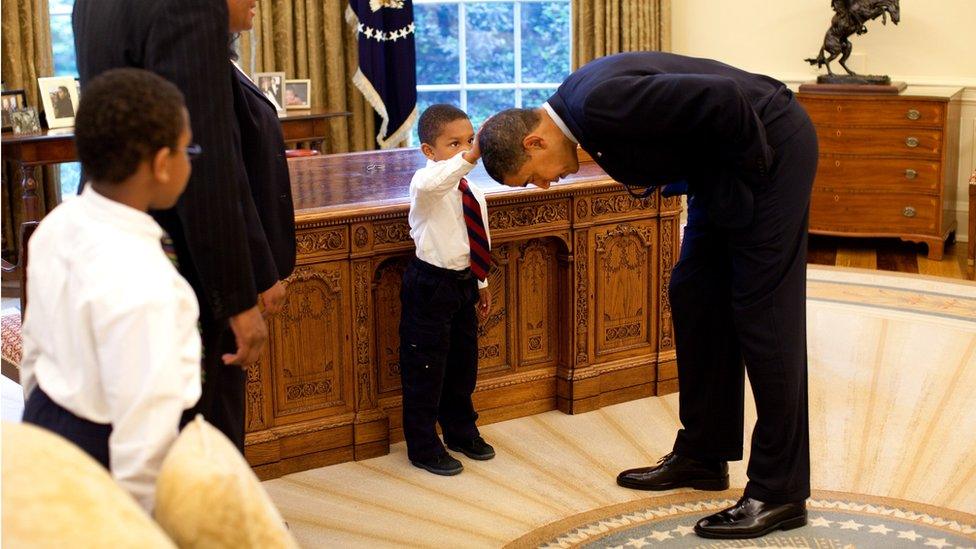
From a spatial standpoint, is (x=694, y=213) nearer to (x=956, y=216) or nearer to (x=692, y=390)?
(x=692, y=390)

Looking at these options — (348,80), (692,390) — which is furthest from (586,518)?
(348,80)

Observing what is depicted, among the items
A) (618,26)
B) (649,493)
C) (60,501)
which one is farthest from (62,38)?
(60,501)

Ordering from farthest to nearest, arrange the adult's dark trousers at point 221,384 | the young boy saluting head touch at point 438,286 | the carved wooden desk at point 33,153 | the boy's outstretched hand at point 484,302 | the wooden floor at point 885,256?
1. the wooden floor at point 885,256
2. the carved wooden desk at point 33,153
3. the boy's outstretched hand at point 484,302
4. the young boy saluting head touch at point 438,286
5. the adult's dark trousers at point 221,384

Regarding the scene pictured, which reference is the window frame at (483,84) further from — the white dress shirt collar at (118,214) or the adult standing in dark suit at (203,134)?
the white dress shirt collar at (118,214)

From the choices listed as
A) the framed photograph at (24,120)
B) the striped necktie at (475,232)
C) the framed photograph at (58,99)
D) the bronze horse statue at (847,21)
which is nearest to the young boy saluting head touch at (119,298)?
the striped necktie at (475,232)

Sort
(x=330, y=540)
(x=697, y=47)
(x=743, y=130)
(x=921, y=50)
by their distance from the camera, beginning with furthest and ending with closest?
(x=697, y=47)
(x=921, y=50)
(x=330, y=540)
(x=743, y=130)

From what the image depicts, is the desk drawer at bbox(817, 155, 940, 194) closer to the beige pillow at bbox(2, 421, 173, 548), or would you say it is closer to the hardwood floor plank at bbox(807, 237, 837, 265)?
the hardwood floor plank at bbox(807, 237, 837, 265)

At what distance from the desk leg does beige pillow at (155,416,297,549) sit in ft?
16.2

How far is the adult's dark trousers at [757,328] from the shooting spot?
315 centimetres

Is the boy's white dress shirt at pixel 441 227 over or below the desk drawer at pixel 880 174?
over

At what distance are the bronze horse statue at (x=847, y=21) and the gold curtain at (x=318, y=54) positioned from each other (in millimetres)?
2972

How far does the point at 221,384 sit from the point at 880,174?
5.52 m

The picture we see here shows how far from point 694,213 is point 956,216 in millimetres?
4713

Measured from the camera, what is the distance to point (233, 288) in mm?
2320
